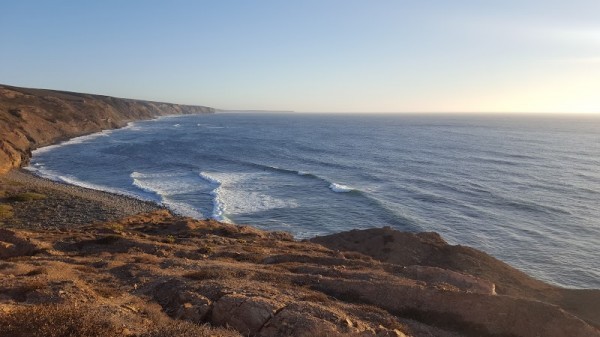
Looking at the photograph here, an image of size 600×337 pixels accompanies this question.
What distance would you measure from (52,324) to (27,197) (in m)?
43.9

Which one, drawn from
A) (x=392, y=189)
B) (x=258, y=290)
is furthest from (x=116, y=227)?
(x=392, y=189)

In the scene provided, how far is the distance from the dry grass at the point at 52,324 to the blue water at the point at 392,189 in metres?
31.8

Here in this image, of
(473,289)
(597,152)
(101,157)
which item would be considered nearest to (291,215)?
(473,289)

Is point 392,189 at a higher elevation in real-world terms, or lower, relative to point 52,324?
lower

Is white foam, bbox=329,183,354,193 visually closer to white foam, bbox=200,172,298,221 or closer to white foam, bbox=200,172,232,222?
white foam, bbox=200,172,298,221

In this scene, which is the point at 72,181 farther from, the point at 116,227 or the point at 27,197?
the point at 116,227

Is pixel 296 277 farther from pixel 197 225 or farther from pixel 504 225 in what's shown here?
pixel 504 225

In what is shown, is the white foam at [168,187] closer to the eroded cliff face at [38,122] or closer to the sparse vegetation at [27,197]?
the sparse vegetation at [27,197]

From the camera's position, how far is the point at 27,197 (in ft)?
155

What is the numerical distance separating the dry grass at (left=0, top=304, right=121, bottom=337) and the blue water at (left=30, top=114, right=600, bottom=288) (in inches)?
1250

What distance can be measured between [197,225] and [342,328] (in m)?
24.0

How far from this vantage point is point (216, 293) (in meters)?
16.8

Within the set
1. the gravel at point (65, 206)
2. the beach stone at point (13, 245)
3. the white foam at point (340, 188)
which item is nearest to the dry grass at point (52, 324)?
the beach stone at point (13, 245)

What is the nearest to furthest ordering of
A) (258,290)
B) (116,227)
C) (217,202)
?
(258,290) < (116,227) < (217,202)
